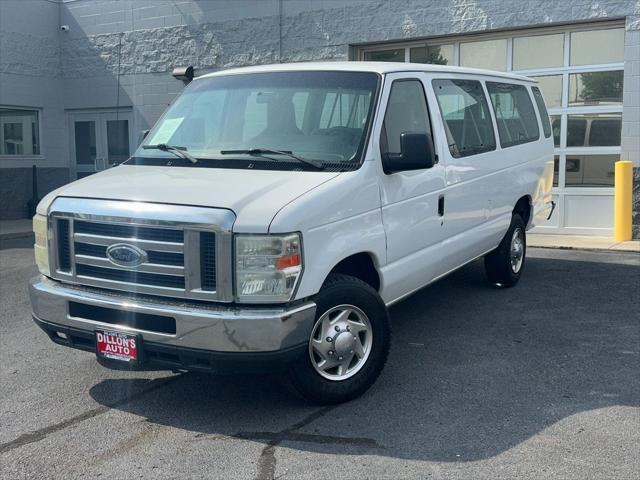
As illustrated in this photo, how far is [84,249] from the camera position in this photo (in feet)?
14.7

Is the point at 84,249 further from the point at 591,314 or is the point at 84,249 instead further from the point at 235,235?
the point at 591,314

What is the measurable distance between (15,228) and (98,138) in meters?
3.34

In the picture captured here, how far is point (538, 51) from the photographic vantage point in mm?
11906

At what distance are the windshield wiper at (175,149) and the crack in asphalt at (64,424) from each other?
1.54 meters

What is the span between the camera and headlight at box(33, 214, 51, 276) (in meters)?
4.64

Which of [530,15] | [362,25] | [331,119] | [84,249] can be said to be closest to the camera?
[84,249]

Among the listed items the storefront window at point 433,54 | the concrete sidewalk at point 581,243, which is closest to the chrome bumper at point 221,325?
the concrete sidewalk at point 581,243

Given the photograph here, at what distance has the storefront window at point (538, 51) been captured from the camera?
11.8 metres

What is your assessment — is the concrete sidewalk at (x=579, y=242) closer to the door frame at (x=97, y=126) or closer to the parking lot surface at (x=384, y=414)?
the parking lot surface at (x=384, y=414)

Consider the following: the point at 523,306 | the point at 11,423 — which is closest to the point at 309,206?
the point at 11,423

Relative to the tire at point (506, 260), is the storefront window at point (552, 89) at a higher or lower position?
higher

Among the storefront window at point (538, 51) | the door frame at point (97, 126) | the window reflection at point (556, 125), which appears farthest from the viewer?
the door frame at point (97, 126)

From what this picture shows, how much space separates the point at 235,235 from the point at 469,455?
1692 mm

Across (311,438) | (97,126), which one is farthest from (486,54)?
(311,438)
